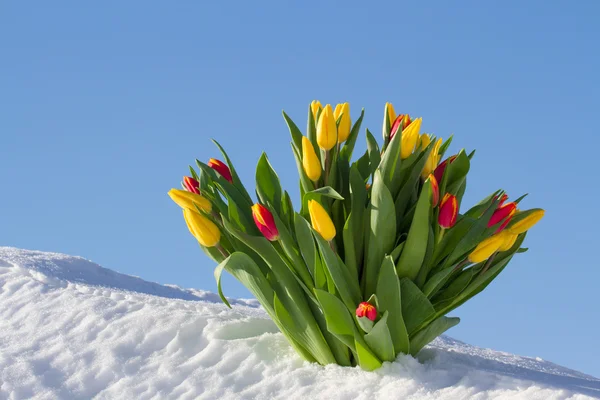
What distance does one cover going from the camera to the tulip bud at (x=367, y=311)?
2834 mm

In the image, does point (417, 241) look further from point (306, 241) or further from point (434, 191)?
point (306, 241)

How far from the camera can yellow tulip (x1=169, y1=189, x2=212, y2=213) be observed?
3.16 metres

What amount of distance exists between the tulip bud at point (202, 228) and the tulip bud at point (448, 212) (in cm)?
97

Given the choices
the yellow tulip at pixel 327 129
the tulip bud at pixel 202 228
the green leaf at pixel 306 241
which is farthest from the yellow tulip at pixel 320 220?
the tulip bud at pixel 202 228

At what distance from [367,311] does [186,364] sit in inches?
38.5

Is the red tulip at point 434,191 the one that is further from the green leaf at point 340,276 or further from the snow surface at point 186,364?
the snow surface at point 186,364

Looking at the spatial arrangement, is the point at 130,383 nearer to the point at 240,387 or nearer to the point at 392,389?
the point at 240,387

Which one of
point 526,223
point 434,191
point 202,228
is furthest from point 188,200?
point 526,223

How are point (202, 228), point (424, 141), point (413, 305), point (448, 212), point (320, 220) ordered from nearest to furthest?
point (320, 220) < point (448, 212) < point (413, 305) < point (202, 228) < point (424, 141)

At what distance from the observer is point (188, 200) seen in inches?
126

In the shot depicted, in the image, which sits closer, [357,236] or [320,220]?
[320,220]

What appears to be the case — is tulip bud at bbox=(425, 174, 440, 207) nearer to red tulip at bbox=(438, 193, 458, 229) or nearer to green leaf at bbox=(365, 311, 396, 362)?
red tulip at bbox=(438, 193, 458, 229)

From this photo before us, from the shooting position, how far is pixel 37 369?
3.42 meters

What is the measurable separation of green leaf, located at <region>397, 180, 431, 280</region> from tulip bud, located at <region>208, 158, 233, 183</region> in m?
0.91
